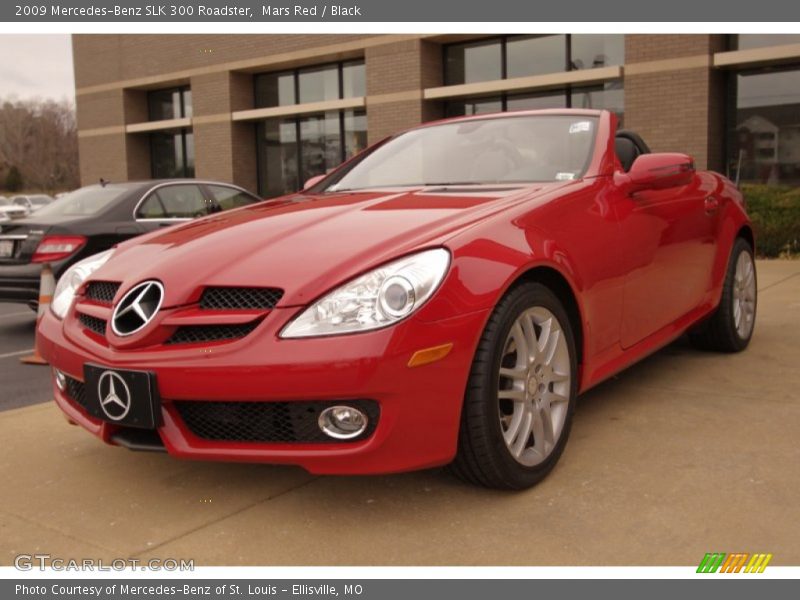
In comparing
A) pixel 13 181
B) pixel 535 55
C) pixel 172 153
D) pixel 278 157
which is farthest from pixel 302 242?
pixel 13 181

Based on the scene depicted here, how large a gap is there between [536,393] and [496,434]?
0.34m

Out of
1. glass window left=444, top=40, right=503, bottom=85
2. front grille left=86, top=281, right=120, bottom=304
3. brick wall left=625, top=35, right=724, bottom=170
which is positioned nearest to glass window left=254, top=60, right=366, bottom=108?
glass window left=444, top=40, right=503, bottom=85

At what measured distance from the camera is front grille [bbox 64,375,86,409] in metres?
3.01

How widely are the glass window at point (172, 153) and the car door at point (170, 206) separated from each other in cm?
1204

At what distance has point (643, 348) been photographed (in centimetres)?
383

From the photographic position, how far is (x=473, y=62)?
14.8m

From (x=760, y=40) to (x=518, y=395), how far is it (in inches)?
433

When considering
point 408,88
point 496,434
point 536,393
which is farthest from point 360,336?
point 408,88

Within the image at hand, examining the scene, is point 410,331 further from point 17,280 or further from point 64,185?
point 64,185

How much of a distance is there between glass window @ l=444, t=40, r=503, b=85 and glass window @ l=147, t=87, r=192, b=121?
7.60m

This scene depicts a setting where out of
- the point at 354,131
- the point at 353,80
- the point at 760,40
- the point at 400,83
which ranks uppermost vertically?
the point at 353,80

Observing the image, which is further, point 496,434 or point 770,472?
point 770,472

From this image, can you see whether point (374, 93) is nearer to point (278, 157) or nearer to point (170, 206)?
point (278, 157)

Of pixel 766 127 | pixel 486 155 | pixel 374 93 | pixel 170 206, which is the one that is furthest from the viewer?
pixel 374 93
